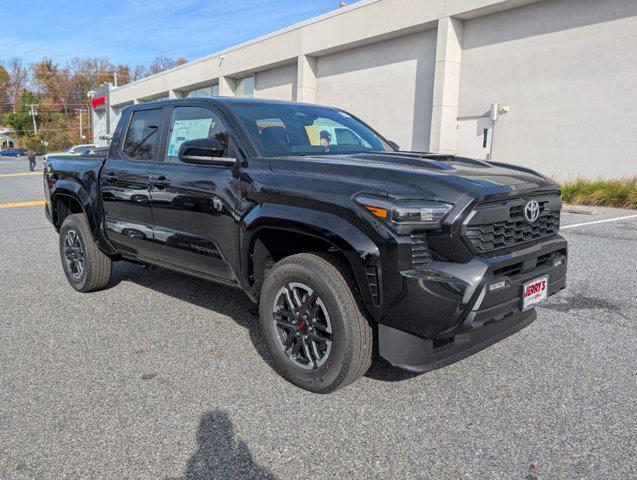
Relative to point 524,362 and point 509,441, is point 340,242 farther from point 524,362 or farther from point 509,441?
point 524,362

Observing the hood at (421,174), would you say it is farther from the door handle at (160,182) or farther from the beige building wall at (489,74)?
the beige building wall at (489,74)

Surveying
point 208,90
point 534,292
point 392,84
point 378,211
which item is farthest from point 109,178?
point 208,90

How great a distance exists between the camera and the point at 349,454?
2664 mm

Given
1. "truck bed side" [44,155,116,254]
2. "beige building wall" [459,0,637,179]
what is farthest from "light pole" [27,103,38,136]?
"truck bed side" [44,155,116,254]

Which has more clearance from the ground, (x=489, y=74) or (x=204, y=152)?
(x=489, y=74)

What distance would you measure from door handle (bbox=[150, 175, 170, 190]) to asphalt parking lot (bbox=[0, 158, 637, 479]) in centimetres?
116

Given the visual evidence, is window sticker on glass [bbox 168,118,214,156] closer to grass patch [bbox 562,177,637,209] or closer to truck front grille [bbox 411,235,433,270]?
truck front grille [bbox 411,235,433,270]

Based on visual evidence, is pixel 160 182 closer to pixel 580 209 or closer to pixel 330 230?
pixel 330 230

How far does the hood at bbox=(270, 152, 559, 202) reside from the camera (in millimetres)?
2885

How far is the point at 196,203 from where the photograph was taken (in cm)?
396

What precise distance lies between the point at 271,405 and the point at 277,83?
26640mm

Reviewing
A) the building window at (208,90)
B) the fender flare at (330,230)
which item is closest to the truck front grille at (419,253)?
the fender flare at (330,230)

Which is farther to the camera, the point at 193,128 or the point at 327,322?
the point at 193,128

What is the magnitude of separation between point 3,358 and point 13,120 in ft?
362
